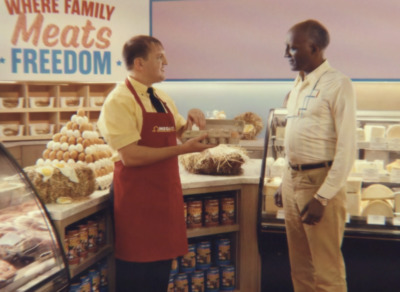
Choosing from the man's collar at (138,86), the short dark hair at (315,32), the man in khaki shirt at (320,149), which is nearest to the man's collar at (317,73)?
the man in khaki shirt at (320,149)

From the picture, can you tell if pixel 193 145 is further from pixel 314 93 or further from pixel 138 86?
pixel 314 93

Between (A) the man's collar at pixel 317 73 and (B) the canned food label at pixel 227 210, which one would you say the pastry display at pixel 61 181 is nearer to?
(B) the canned food label at pixel 227 210

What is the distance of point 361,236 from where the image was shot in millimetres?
3412

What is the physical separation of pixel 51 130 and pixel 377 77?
4217 millimetres

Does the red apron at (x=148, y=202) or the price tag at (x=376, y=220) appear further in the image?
the price tag at (x=376, y=220)

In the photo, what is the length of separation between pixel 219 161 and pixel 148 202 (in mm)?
1058

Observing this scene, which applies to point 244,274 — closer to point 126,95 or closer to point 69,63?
point 126,95

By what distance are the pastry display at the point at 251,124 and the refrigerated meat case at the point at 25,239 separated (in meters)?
4.53

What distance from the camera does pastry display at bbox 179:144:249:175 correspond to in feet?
12.4

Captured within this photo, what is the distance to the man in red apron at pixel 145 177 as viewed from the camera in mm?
2730

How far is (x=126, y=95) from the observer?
2.75 meters

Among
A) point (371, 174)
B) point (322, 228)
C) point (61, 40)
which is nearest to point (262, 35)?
point (61, 40)

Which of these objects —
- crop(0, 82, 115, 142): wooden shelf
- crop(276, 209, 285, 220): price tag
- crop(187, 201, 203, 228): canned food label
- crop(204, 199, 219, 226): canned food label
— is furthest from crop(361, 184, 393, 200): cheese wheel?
crop(0, 82, 115, 142): wooden shelf

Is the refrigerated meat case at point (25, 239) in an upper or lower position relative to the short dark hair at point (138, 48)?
lower
